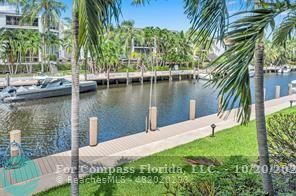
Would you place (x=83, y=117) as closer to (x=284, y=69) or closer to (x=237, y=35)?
(x=237, y=35)

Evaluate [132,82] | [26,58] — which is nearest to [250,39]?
[132,82]

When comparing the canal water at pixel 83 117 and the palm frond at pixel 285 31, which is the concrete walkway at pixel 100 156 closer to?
the palm frond at pixel 285 31

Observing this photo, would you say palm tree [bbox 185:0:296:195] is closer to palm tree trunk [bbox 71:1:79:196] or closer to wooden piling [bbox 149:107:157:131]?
palm tree trunk [bbox 71:1:79:196]

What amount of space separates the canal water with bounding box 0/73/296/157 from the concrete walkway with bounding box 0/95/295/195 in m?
2.94

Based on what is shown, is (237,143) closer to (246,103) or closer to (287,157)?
(287,157)

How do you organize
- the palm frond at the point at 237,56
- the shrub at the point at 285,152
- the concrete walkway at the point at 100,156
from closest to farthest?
1. the palm frond at the point at 237,56
2. the shrub at the point at 285,152
3. the concrete walkway at the point at 100,156

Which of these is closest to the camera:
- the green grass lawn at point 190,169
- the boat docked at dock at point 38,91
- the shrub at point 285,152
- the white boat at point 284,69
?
the shrub at point 285,152

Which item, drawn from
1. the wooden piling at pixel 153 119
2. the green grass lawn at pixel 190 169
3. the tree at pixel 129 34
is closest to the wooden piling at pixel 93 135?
the green grass lawn at pixel 190 169

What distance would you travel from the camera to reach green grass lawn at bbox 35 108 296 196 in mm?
7109

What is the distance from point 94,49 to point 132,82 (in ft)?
155

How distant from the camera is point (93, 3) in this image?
13.7 ft

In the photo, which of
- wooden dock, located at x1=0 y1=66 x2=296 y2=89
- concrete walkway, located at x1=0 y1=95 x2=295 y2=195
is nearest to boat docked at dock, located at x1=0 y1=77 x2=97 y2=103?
wooden dock, located at x1=0 y1=66 x2=296 y2=89

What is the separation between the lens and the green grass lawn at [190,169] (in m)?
7.11

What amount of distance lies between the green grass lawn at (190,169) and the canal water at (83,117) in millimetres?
2447
